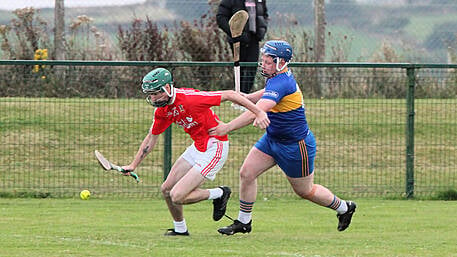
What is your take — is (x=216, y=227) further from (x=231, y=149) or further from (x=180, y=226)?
(x=231, y=149)

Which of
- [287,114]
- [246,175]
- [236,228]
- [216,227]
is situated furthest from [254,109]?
[216,227]

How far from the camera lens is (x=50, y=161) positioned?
46.9 feet

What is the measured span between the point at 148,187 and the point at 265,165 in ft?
14.5

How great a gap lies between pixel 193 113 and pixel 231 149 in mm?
5206

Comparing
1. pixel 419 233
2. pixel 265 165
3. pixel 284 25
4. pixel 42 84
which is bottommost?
pixel 419 233

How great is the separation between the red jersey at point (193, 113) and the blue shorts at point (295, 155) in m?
0.65

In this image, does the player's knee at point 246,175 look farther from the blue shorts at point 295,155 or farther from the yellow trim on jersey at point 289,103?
the yellow trim on jersey at point 289,103

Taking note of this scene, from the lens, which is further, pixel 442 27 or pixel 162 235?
pixel 442 27

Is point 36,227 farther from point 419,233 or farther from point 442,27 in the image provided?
point 442,27

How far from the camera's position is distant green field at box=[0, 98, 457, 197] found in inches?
561

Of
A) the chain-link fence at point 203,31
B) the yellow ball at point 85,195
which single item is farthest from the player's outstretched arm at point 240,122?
the chain-link fence at point 203,31

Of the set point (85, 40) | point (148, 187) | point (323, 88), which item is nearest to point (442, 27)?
point (85, 40)

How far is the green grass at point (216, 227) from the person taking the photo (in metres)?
9.05

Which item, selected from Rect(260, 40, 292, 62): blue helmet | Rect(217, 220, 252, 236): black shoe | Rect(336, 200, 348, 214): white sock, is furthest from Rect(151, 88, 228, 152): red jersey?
Rect(336, 200, 348, 214): white sock
